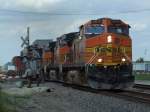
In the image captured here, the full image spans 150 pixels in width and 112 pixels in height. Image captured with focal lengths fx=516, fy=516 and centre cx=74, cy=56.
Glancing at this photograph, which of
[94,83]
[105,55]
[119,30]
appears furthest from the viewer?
[119,30]

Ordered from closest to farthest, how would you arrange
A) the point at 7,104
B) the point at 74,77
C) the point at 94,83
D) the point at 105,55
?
the point at 7,104
the point at 94,83
the point at 105,55
the point at 74,77

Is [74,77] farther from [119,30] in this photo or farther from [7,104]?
[7,104]

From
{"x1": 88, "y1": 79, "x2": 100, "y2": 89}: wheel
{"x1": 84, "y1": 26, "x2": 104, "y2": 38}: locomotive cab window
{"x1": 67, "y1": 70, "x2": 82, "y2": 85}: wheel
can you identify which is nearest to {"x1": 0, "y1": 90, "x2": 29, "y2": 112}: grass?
{"x1": 88, "y1": 79, "x2": 100, "y2": 89}: wheel

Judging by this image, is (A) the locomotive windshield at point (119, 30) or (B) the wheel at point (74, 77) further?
(B) the wheel at point (74, 77)

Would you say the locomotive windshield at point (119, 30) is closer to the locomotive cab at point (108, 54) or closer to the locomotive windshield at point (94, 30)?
the locomotive cab at point (108, 54)

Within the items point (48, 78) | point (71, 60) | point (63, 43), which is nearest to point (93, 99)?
point (71, 60)

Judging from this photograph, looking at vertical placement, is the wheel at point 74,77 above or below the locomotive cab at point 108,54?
below

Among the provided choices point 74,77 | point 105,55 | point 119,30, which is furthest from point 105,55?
point 74,77

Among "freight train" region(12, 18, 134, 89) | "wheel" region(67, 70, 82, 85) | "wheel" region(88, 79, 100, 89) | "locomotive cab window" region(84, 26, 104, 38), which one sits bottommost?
"wheel" region(88, 79, 100, 89)

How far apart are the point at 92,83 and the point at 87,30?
326 centimetres

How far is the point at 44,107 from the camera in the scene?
19.5 m

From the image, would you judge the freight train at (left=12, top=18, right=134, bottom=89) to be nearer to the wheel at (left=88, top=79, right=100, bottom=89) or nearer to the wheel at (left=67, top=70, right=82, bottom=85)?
the wheel at (left=88, top=79, right=100, bottom=89)

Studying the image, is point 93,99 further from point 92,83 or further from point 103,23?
point 103,23

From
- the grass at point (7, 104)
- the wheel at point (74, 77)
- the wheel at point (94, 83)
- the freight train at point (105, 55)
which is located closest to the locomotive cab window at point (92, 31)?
the freight train at point (105, 55)
